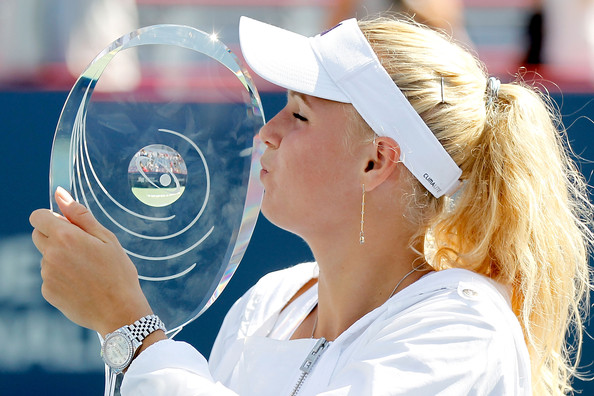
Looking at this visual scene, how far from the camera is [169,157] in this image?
1.28m

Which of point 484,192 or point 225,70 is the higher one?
point 225,70

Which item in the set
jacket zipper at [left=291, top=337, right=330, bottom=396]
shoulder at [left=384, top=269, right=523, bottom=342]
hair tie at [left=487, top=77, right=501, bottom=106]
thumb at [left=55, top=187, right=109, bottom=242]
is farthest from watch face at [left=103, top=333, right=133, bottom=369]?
Answer: hair tie at [left=487, top=77, right=501, bottom=106]

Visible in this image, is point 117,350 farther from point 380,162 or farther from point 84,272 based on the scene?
point 380,162

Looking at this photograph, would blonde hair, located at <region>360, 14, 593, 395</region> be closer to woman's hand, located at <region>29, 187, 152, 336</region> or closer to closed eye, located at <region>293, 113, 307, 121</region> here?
closed eye, located at <region>293, 113, 307, 121</region>

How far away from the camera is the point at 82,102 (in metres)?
1.23

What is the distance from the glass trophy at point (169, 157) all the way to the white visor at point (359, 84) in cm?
8

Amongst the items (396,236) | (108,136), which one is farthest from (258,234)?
(108,136)

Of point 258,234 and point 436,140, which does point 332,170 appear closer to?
point 436,140

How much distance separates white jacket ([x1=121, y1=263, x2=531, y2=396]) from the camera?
1.15 metres

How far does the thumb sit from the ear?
18.0 inches

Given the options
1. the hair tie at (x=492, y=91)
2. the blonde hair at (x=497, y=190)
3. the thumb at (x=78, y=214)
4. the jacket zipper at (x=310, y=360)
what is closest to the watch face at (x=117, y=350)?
the thumb at (x=78, y=214)

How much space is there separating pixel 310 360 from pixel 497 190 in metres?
0.42

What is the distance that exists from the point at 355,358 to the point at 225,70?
50 centimetres

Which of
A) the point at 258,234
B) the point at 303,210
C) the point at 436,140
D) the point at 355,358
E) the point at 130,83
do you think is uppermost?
the point at 130,83
